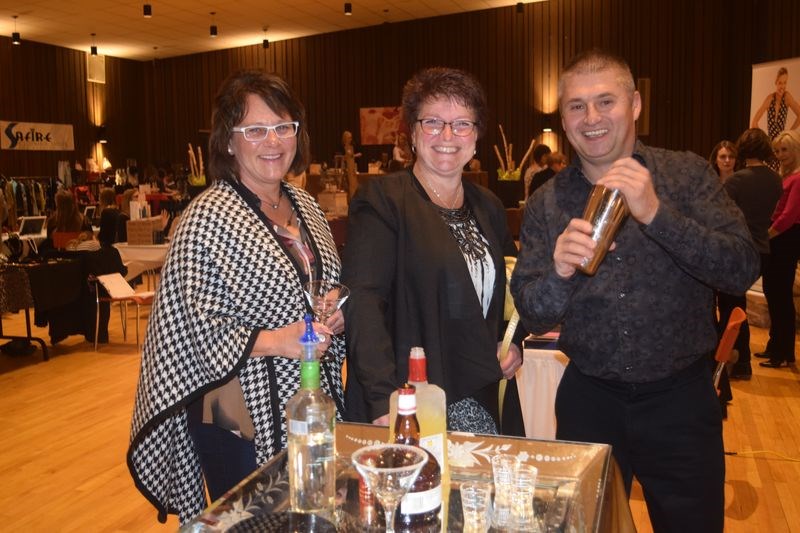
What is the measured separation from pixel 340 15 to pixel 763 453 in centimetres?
1314

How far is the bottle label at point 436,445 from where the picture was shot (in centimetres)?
135

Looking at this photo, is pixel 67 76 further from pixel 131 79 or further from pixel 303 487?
pixel 303 487

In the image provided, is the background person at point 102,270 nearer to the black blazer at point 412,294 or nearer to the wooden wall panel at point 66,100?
the black blazer at point 412,294

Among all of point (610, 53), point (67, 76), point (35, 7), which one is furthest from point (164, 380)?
point (67, 76)

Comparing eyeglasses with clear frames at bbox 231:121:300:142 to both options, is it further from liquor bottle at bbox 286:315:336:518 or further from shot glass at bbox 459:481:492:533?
shot glass at bbox 459:481:492:533

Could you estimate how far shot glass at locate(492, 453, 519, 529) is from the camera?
1.29 meters

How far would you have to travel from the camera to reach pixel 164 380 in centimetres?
185

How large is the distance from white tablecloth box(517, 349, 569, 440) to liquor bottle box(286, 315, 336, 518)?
1863 millimetres

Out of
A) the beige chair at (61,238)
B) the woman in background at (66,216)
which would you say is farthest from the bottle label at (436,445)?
the woman in background at (66,216)

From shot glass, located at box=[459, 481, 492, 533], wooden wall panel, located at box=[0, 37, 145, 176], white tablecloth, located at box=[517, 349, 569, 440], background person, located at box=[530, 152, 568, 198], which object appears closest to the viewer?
shot glass, located at box=[459, 481, 492, 533]

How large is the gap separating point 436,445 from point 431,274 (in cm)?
54

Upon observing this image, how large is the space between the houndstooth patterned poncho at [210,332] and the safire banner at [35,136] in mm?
15481

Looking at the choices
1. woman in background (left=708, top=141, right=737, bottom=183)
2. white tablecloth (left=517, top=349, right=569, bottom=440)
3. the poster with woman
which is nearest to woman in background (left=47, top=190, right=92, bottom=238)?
white tablecloth (left=517, top=349, right=569, bottom=440)

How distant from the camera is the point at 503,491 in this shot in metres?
1.33
